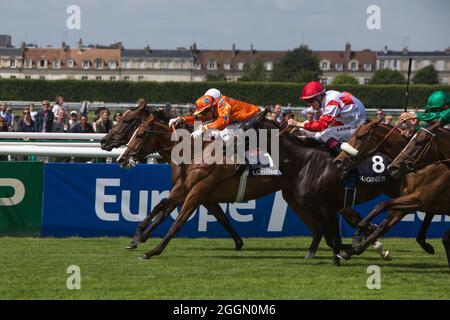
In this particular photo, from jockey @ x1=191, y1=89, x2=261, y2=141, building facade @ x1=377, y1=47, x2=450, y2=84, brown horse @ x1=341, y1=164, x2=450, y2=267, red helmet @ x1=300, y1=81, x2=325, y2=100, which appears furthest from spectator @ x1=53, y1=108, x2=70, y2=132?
building facade @ x1=377, y1=47, x2=450, y2=84

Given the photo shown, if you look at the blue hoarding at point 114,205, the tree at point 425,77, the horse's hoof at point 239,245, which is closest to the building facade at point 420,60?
the tree at point 425,77

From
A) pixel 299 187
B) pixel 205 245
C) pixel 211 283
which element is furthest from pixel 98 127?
pixel 211 283

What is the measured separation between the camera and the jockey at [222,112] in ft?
35.6

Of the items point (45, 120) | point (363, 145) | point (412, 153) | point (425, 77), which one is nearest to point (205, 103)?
point (363, 145)

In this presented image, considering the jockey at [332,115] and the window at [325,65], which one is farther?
the window at [325,65]

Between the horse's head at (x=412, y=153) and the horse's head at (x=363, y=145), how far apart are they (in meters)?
0.49

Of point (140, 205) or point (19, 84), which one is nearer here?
point (140, 205)

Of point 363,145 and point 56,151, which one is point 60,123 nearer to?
point 56,151

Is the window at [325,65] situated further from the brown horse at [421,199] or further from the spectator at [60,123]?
the brown horse at [421,199]

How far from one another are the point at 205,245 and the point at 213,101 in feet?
6.95

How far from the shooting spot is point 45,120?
18453 millimetres

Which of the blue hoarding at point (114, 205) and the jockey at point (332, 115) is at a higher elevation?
the jockey at point (332, 115)

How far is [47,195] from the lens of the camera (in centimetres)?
1284
